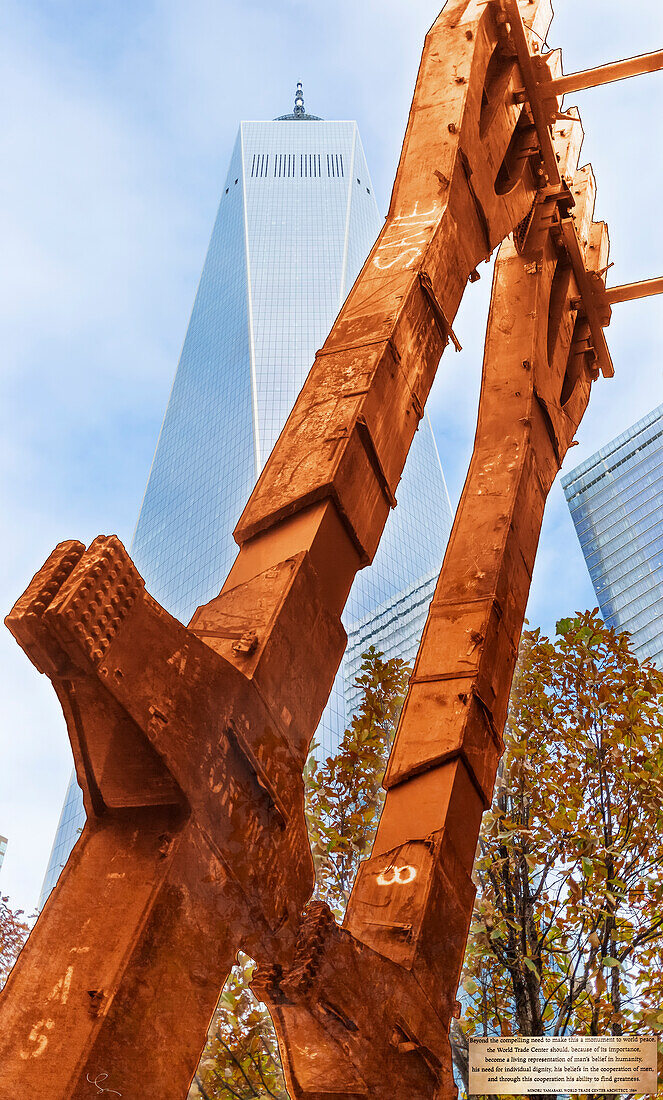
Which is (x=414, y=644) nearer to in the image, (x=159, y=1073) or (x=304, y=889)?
(x=304, y=889)

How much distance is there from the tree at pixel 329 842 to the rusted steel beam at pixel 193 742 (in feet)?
11.4

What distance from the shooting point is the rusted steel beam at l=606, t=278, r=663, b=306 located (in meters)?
6.99

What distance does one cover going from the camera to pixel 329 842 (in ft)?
26.0

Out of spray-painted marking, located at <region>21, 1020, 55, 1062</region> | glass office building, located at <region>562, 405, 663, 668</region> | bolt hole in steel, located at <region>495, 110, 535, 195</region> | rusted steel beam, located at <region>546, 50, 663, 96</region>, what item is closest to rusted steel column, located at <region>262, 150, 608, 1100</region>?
bolt hole in steel, located at <region>495, 110, 535, 195</region>

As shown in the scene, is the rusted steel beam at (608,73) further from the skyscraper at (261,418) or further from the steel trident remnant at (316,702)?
the skyscraper at (261,418)

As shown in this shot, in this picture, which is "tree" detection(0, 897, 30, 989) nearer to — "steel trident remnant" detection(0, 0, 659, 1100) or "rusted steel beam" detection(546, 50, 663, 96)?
"steel trident remnant" detection(0, 0, 659, 1100)

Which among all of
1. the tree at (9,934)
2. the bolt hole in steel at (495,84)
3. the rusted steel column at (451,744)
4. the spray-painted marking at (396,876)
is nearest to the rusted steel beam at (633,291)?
the rusted steel column at (451,744)

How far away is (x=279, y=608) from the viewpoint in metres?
2.93

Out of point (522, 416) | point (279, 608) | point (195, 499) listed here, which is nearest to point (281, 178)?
point (195, 499)

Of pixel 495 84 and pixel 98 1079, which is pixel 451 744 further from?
pixel 495 84

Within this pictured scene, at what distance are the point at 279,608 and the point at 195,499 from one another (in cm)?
1316

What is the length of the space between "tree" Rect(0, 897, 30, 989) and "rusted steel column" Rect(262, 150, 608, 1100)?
3.82 metres

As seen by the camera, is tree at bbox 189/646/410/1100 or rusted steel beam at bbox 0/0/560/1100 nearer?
rusted steel beam at bbox 0/0/560/1100

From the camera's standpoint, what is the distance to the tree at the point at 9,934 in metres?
6.95
